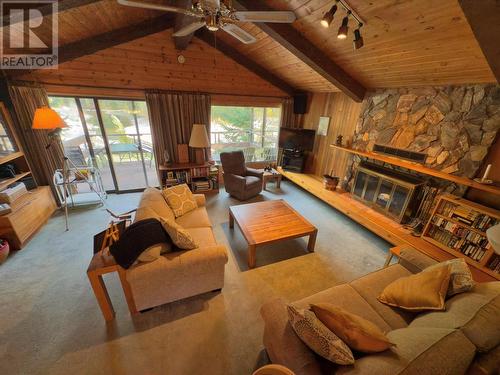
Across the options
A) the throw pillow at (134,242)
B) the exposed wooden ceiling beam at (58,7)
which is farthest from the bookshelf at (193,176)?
the throw pillow at (134,242)

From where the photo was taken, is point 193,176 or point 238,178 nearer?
point 238,178

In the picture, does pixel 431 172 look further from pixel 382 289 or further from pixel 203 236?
pixel 203 236

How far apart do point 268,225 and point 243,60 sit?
3584mm

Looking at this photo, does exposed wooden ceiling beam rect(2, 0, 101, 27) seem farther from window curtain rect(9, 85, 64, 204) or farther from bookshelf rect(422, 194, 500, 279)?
bookshelf rect(422, 194, 500, 279)

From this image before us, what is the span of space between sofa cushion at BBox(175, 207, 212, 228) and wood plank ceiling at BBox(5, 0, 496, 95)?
2.58 metres

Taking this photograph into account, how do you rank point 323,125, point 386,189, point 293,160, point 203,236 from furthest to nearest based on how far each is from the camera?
point 293,160 → point 323,125 → point 386,189 → point 203,236

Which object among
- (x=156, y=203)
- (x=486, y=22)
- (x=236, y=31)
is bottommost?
(x=156, y=203)

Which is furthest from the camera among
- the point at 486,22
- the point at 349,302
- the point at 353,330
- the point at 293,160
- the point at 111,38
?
the point at 293,160

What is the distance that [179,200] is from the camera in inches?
105

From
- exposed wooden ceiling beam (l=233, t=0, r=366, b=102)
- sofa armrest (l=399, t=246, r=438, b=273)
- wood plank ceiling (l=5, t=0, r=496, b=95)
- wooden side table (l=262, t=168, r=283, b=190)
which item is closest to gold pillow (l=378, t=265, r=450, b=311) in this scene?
sofa armrest (l=399, t=246, r=438, b=273)

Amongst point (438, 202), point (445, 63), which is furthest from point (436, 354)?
point (445, 63)

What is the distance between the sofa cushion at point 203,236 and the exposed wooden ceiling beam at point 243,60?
3.66m

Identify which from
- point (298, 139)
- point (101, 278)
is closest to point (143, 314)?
point (101, 278)

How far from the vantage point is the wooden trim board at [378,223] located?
233cm
